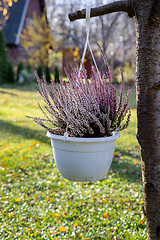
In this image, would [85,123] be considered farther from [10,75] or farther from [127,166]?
[10,75]

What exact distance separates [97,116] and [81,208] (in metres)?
1.84

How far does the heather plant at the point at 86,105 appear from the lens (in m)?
1.44

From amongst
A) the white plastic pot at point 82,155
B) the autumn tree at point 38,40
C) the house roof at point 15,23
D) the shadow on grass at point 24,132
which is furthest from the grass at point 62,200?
the house roof at point 15,23

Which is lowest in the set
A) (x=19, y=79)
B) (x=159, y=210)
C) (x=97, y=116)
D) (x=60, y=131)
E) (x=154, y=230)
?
(x=19, y=79)

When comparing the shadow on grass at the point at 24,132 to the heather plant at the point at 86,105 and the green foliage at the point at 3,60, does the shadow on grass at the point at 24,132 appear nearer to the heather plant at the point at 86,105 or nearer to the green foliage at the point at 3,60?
the heather plant at the point at 86,105

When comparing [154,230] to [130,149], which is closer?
[154,230]

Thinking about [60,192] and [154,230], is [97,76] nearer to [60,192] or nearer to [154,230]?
[154,230]

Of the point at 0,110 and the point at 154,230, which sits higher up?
the point at 154,230

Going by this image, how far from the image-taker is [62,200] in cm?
311

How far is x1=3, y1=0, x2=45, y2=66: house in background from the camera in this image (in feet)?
56.4

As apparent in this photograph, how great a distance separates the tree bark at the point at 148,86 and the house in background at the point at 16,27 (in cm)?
1727

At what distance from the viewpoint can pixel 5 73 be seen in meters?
14.5

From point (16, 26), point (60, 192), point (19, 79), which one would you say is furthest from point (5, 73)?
point (60, 192)

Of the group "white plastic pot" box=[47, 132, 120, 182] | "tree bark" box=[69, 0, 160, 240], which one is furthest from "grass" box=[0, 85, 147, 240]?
"white plastic pot" box=[47, 132, 120, 182]
